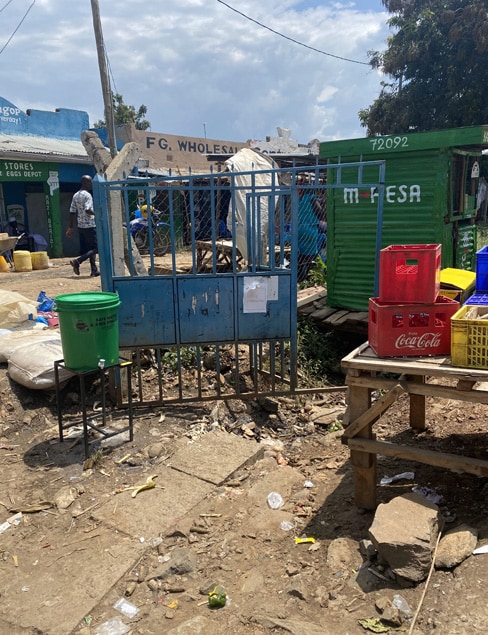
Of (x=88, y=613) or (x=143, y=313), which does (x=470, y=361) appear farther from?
(x=143, y=313)

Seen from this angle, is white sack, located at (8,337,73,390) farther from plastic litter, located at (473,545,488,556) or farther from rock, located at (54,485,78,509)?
plastic litter, located at (473,545,488,556)

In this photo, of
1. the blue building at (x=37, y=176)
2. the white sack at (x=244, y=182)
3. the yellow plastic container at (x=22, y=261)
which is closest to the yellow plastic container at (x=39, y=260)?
the yellow plastic container at (x=22, y=261)

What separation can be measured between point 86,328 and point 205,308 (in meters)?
1.36

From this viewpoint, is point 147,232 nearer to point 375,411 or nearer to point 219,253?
point 219,253

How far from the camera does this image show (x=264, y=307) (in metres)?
5.19

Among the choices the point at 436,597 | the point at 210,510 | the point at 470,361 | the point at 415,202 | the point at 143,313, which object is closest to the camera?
the point at 436,597

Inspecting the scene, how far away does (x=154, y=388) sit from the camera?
18.4 feet

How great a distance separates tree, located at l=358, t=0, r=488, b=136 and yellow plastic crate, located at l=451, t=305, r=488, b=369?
18535 mm

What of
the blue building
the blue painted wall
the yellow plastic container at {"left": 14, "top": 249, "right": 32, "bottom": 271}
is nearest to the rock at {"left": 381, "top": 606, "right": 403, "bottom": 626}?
the yellow plastic container at {"left": 14, "top": 249, "right": 32, "bottom": 271}

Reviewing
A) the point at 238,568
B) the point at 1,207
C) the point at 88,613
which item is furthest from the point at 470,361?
the point at 1,207

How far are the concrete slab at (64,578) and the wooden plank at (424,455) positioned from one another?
150cm

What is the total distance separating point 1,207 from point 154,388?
11.8 metres

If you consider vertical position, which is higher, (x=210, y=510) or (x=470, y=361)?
(x=470, y=361)

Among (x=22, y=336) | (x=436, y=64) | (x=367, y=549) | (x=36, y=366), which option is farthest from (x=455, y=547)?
(x=436, y=64)
